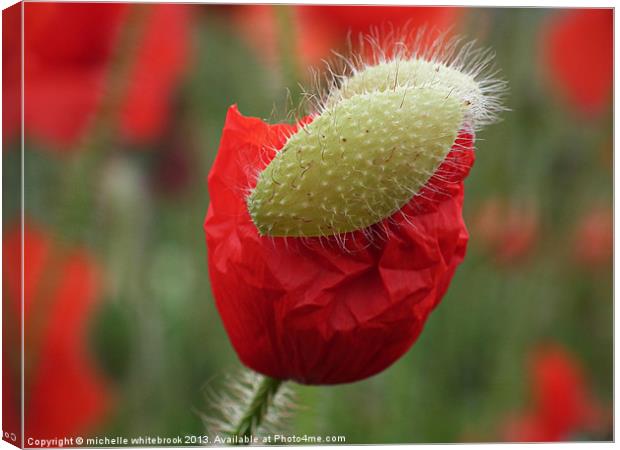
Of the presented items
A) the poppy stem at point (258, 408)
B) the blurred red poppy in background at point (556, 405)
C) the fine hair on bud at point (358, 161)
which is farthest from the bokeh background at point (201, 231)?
the fine hair on bud at point (358, 161)

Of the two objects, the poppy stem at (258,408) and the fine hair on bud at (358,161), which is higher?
the fine hair on bud at (358,161)

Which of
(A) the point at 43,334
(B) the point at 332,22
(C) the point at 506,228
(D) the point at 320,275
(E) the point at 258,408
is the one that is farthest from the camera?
(C) the point at 506,228

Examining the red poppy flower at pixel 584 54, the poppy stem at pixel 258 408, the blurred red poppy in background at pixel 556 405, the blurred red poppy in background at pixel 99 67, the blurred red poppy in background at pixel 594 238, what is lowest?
the blurred red poppy in background at pixel 556 405

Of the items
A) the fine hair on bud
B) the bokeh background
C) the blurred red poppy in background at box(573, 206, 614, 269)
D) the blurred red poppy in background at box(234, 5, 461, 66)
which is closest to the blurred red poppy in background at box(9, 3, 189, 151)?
the bokeh background

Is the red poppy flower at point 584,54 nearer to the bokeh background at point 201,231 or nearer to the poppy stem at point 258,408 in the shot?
the bokeh background at point 201,231

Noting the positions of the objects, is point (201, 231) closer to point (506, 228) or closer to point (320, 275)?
point (506, 228)

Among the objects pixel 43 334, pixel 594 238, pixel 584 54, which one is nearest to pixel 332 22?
pixel 584 54
